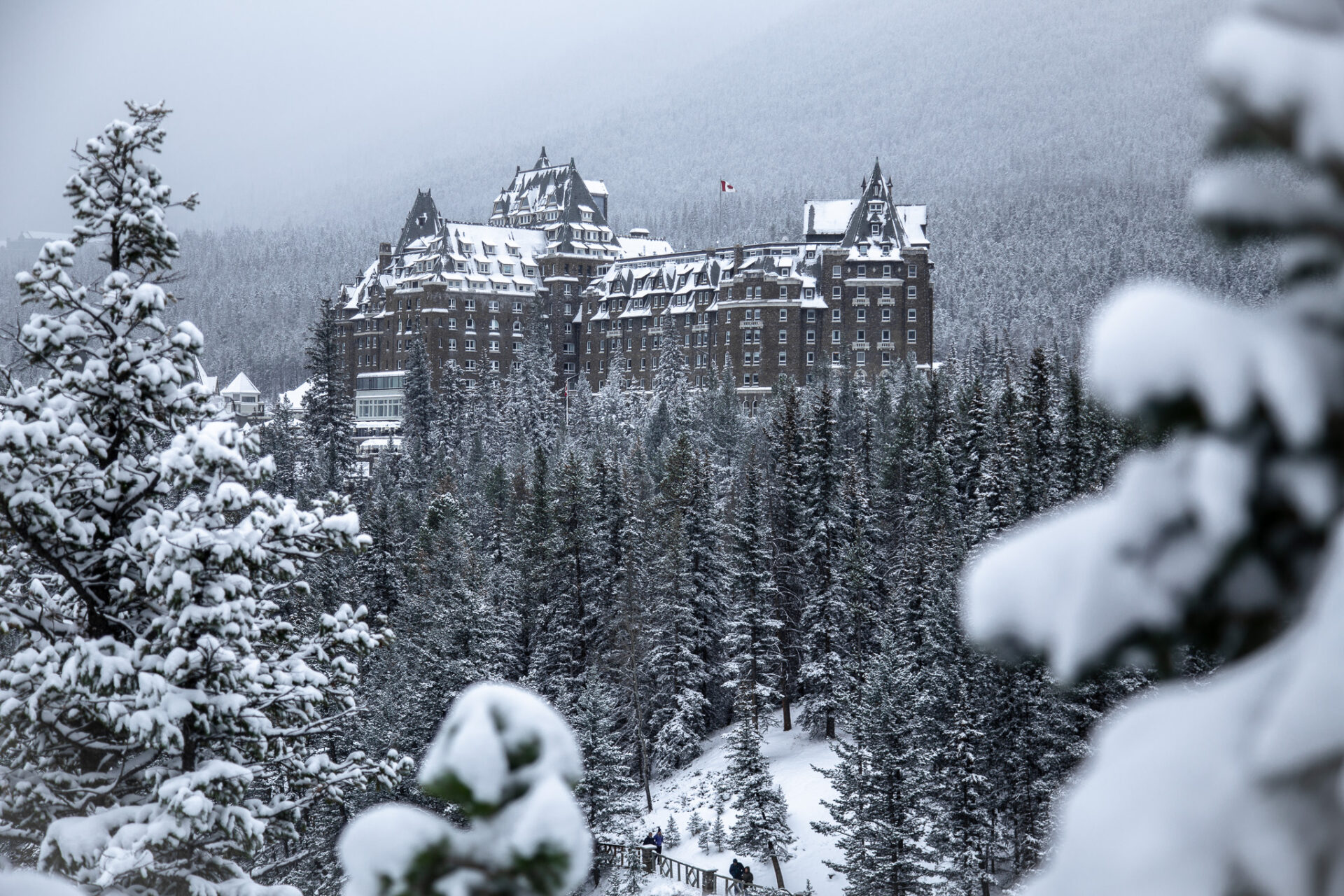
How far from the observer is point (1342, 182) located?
4.30 feet

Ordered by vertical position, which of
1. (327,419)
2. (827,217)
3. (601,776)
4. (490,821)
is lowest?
(601,776)

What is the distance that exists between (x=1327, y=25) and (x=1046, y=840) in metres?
30.7

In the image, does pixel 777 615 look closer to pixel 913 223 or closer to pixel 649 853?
pixel 649 853

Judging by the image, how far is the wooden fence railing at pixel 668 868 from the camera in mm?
34000

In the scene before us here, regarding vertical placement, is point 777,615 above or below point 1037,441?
Result: below

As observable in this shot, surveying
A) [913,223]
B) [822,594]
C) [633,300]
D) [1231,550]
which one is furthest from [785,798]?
[633,300]

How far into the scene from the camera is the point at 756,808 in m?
35.1

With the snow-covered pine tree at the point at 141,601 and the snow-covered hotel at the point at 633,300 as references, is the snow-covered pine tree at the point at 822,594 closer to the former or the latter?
the snow-covered pine tree at the point at 141,601

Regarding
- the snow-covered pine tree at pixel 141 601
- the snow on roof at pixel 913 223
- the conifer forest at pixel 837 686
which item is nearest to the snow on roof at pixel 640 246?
the snow on roof at pixel 913 223

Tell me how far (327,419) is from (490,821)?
8146 cm

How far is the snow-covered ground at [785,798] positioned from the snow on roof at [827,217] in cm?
7232

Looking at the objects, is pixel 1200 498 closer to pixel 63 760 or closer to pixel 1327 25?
pixel 1327 25

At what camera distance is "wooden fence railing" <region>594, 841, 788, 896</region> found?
3400 centimetres

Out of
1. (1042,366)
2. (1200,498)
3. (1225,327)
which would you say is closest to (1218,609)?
(1200,498)
